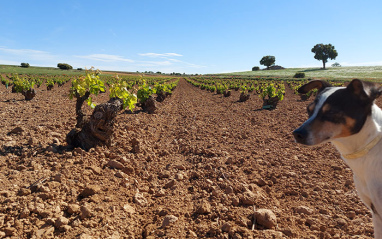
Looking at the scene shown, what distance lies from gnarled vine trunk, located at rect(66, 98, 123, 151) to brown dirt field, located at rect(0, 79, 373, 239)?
1.20ft

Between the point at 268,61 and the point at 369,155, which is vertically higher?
the point at 268,61

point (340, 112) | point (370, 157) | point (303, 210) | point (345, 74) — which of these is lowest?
point (303, 210)

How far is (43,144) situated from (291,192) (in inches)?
225

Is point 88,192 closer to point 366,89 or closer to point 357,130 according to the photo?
point 357,130

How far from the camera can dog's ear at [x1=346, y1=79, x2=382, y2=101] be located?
5.98 ft

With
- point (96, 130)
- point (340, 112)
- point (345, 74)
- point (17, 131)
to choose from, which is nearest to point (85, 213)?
point (96, 130)

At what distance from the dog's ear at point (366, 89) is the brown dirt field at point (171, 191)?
212cm

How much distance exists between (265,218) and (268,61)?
4718 inches

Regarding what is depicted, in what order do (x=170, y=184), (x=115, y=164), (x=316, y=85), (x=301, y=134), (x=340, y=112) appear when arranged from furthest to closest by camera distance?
1. (x=115, y=164)
2. (x=170, y=184)
3. (x=316, y=85)
4. (x=301, y=134)
5. (x=340, y=112)

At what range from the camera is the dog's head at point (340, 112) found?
1855 mm

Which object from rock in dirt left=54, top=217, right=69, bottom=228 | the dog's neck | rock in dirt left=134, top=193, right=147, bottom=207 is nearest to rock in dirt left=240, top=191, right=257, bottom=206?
rock in dirt left=134, top=193, right=147, bottom=207

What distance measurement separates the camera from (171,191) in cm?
436

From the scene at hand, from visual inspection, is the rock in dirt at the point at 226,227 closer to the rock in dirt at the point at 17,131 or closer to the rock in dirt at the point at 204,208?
the rock in dirt at the point at 204,208

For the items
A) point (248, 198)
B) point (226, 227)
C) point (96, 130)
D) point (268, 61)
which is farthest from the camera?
point (268, 61)
